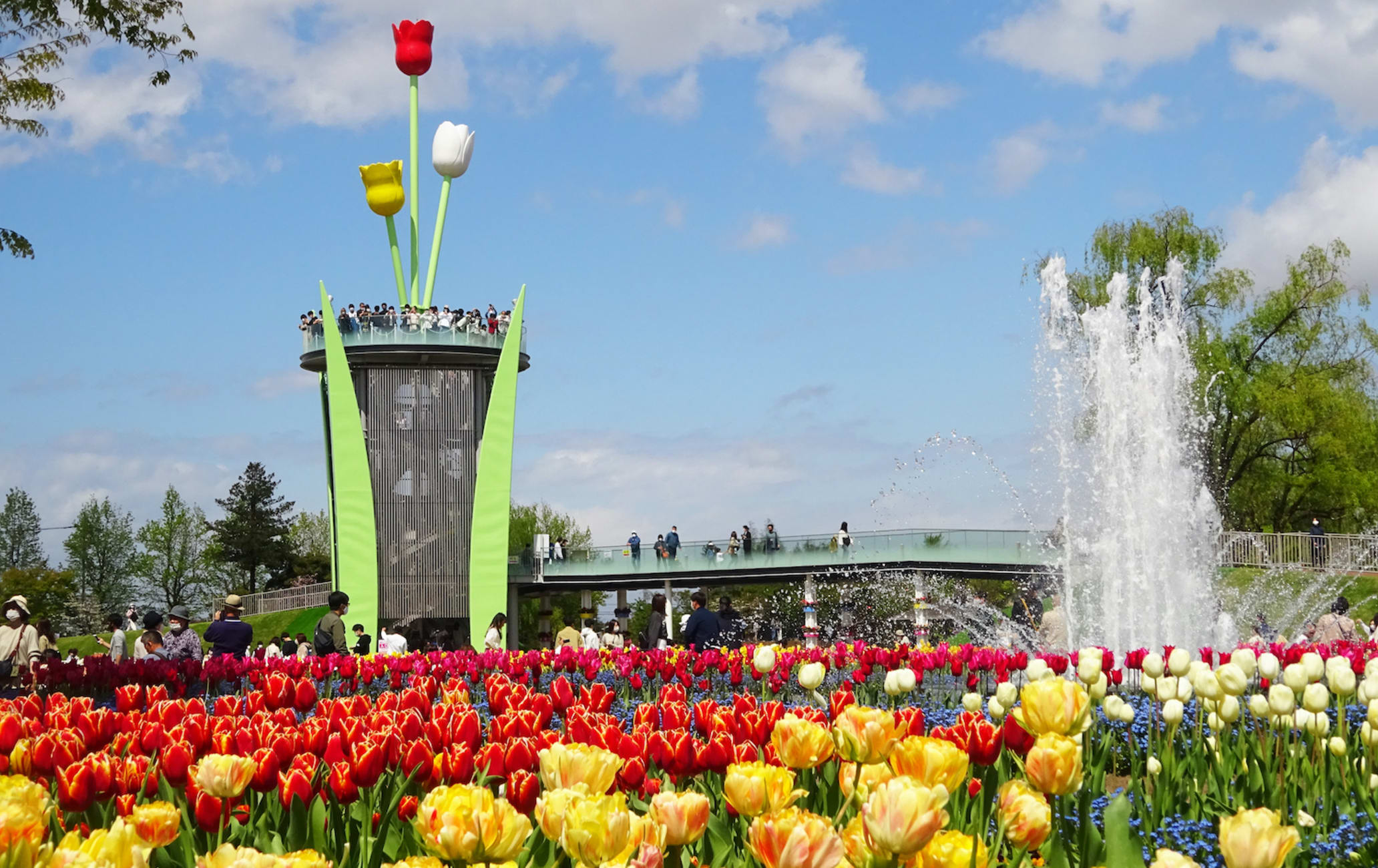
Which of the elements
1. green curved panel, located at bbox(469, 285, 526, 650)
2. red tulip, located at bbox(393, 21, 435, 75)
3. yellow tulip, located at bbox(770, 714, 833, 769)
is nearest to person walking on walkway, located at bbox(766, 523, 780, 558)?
green curved panel, located at bbox(469, 285, 526, 650)

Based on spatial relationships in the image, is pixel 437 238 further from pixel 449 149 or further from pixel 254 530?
pixel 254 530

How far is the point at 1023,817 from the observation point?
9.41 feet

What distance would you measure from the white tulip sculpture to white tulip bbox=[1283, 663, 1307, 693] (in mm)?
32214

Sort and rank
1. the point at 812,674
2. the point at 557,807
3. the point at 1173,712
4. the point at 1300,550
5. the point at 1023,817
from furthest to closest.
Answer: the point at 1300,550, the point at 1173,712, the point at 812,674, the point at 1023,817, the point at 557,807

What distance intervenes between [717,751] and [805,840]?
155 centimetres

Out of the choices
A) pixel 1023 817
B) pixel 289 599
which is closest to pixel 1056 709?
pixel 1023 817

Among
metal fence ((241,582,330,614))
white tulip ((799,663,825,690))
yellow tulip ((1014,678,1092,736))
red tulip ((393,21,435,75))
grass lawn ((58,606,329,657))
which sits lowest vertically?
grass lawn ((58,606,329,657))

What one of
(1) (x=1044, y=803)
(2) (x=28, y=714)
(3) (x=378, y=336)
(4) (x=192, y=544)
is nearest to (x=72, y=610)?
(4) (x=192, y=544)

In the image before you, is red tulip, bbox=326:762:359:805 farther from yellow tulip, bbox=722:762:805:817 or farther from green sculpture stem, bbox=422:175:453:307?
green sculpture stem, bbox=422:175:453:307

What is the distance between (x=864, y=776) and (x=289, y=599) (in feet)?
154

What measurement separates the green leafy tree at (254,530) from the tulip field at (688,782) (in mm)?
62392

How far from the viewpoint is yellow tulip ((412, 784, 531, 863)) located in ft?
8.52

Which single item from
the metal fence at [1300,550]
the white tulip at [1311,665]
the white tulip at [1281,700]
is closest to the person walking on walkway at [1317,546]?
the metal fence at [1300,550]

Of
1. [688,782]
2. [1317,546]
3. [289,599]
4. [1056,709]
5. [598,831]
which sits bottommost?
[289,599]
